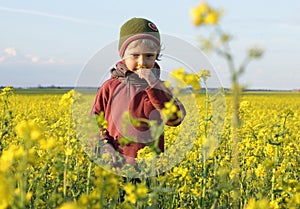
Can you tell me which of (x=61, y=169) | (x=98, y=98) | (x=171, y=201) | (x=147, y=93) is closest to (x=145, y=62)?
(x=147, y=93)

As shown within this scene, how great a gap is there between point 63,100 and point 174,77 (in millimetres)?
1022

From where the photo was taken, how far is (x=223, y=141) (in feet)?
17.3

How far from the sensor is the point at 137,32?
10.8 ft

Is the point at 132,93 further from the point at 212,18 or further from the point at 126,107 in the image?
the point at 212,18

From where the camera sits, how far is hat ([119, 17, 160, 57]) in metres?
3.24

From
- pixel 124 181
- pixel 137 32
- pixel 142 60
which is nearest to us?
pixel 142 60

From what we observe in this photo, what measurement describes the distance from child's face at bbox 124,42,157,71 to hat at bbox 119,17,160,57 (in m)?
0.07

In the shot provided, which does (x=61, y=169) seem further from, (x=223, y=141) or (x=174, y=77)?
(x=223, y=141)

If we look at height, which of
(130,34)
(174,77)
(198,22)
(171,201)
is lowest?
(171,201)

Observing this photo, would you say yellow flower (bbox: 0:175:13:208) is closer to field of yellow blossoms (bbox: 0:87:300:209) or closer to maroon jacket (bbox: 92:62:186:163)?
field of yellow blossoms (bbox: 0:87:300:209)

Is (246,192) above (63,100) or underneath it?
underneath

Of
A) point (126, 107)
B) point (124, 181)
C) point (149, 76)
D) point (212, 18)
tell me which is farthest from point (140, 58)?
point (212, 18)

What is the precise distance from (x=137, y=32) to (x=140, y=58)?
22 cm

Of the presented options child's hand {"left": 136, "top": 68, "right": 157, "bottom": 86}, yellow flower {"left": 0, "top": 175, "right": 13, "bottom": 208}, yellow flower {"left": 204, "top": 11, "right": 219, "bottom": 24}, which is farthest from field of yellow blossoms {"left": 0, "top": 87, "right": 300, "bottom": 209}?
yellow flower {"left": 204, "top": 11, "right": 219, "bottom": 24}
